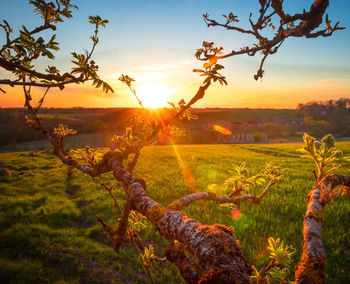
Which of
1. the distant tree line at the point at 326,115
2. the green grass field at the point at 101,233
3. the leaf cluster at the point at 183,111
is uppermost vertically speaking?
the distant tree line at the point at 326,115

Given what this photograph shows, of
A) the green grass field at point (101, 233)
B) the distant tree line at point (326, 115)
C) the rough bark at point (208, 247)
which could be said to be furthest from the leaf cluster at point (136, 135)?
the distant tree line at point (326, 115)

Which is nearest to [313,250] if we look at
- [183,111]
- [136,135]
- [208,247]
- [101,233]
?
[208,247]

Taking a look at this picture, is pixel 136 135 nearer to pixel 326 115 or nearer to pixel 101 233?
pixel 101 233

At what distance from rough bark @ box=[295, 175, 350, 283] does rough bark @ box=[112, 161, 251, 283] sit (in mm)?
270

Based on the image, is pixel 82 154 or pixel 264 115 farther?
pixel 264 115

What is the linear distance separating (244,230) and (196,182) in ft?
18.2

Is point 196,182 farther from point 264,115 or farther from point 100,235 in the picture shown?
point 264,115

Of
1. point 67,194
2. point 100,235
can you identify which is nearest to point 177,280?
point 100,235

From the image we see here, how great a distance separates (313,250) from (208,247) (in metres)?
0.61

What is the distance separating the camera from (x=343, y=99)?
106 meters

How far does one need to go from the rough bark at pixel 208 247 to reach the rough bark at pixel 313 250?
0.89ft

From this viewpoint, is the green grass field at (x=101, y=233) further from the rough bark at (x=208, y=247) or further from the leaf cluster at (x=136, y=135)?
the rough bark at (x=208, y=247)

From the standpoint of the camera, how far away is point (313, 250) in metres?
0.94

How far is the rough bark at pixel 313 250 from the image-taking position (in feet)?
2.77
